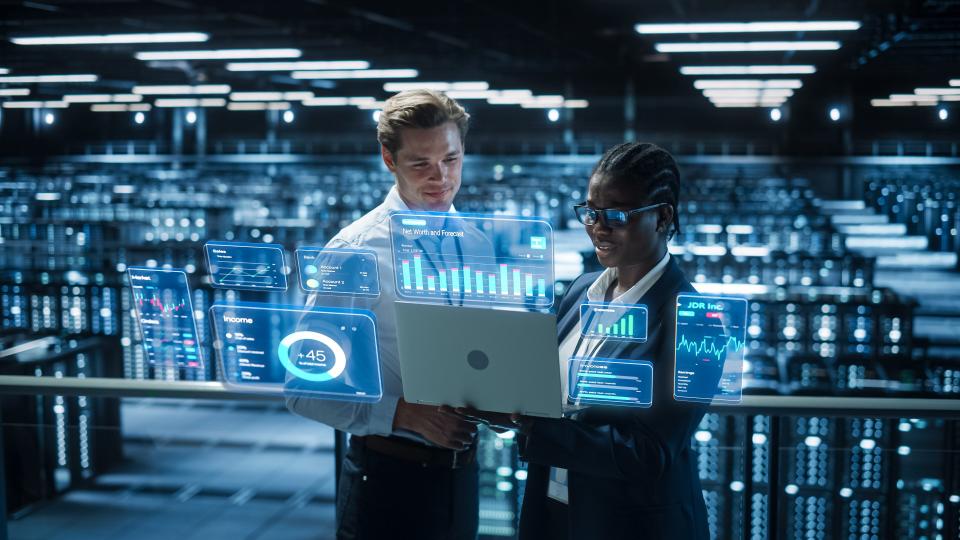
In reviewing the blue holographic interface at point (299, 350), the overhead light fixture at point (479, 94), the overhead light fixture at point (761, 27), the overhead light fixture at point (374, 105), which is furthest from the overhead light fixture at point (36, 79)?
the overhead light fixture at point (479, 94)

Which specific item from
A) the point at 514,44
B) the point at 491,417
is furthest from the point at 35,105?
the point at 514,44

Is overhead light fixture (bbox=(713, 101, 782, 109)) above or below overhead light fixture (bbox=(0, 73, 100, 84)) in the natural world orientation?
above

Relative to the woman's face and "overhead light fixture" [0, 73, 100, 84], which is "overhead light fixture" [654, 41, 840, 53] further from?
the woman's face

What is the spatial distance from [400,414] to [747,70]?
12872mm

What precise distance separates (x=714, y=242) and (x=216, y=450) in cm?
876

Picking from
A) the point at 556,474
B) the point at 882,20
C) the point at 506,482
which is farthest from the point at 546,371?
the point at 882,20

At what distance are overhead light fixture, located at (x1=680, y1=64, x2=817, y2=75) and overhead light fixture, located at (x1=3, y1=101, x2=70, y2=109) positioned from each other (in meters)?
8.32

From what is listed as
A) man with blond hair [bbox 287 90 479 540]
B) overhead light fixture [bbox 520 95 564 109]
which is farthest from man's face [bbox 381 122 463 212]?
overhead light fixture [bbox 520 95 564 109]

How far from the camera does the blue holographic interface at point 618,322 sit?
123 cm

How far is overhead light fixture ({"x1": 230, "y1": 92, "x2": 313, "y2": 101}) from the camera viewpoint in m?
12.6

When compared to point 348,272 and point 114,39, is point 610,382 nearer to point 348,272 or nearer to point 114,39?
point 348,272

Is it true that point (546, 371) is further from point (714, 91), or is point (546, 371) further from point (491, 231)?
point (714, 91)

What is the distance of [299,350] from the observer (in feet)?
4.82

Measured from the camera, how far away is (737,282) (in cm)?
845
